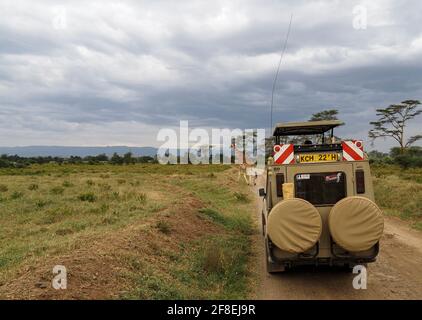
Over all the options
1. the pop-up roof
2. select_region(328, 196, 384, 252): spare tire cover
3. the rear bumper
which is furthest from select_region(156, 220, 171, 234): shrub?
select_region(328, 196, 384, 252): spare tire cover

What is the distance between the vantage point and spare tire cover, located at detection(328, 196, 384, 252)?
20.8 ft

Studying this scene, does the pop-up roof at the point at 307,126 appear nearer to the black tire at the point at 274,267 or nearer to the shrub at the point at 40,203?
the black tire at the point at 274,267

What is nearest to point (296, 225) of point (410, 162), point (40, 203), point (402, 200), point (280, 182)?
point (280, 182)

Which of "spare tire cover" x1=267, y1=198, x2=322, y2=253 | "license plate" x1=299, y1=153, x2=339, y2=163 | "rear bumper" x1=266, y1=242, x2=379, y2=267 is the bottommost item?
"rear bumper" x1=266, y1=242, x2=379, y2=267

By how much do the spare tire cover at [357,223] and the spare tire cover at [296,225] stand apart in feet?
1.14

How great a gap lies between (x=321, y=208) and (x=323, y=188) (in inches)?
14.1

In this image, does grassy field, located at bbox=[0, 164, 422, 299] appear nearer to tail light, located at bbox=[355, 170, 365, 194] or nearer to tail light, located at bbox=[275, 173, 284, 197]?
tail light, located at bbox=[275, 173, 284, 197]

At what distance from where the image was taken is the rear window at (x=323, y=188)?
718cm

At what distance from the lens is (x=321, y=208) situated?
7.13 metres

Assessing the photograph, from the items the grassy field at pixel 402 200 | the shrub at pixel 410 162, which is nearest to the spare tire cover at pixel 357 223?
the grassy field at pixel 402 200

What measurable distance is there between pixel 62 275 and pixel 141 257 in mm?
2007

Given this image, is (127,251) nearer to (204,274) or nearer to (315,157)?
(204,274)

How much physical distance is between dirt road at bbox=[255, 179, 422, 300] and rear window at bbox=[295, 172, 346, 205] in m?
1.48
